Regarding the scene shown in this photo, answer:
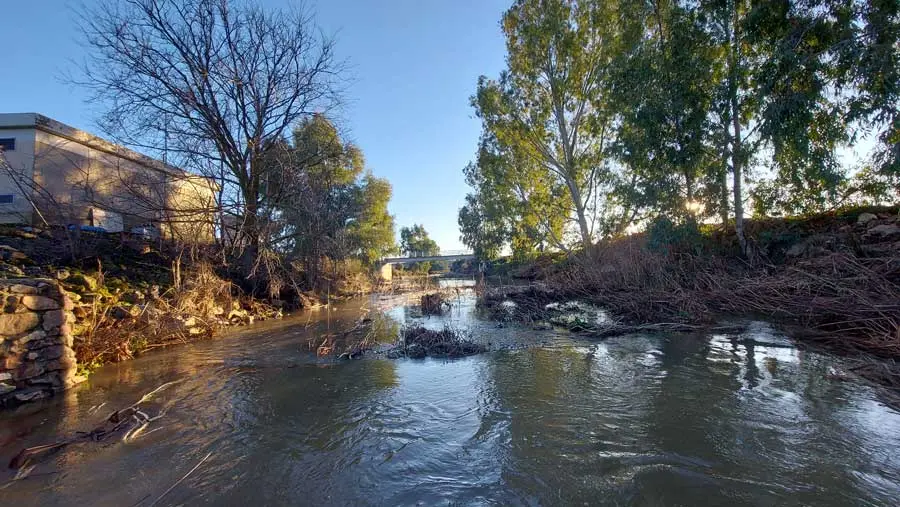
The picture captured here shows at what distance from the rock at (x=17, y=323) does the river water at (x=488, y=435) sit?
3.64ft

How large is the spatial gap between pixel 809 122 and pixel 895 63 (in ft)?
5.67

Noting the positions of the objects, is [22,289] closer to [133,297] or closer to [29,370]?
[29,370]

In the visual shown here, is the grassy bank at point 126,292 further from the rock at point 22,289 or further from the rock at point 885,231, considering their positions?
the rock at point 885,231

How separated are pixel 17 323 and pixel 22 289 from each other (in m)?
0.55

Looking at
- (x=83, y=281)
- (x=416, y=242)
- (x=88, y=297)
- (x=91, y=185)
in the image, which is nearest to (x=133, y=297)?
(x=83, y=281)

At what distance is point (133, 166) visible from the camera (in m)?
16.8

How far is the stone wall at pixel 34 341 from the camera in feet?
16.6

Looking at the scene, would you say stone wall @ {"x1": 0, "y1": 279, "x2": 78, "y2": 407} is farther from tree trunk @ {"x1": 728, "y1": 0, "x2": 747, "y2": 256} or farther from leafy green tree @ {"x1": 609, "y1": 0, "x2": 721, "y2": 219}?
tree trunk @ {"x1": 728, "y1": 0, "x2": 747, "y2": 256}

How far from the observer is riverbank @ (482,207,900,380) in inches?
282

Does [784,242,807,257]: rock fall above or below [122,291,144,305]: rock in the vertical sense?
above

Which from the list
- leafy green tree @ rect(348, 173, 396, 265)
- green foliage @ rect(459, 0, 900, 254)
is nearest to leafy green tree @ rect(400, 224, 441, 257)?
leafy green tree @ rect(348, 173, 396, 265)

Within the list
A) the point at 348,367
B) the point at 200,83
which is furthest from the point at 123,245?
the point at 348,367

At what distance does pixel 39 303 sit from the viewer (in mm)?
5500

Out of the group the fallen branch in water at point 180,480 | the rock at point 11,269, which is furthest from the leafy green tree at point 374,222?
the fallen branch in water at point 180,480
